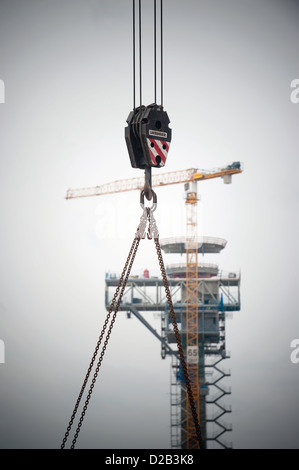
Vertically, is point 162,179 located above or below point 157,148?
above

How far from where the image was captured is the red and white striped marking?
61.7 feet

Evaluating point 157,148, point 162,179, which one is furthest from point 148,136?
point 162,179

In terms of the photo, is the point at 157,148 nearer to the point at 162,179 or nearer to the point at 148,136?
the point at 148,136

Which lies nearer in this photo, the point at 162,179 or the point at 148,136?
the point at 148,136

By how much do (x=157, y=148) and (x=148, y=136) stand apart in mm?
435

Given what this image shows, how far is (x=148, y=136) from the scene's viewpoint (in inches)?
739

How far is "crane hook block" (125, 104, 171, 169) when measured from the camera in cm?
1878

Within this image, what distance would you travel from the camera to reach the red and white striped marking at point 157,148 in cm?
1880

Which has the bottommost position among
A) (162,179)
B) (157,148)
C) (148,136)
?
(157,148)

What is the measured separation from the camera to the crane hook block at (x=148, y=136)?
739 inches
